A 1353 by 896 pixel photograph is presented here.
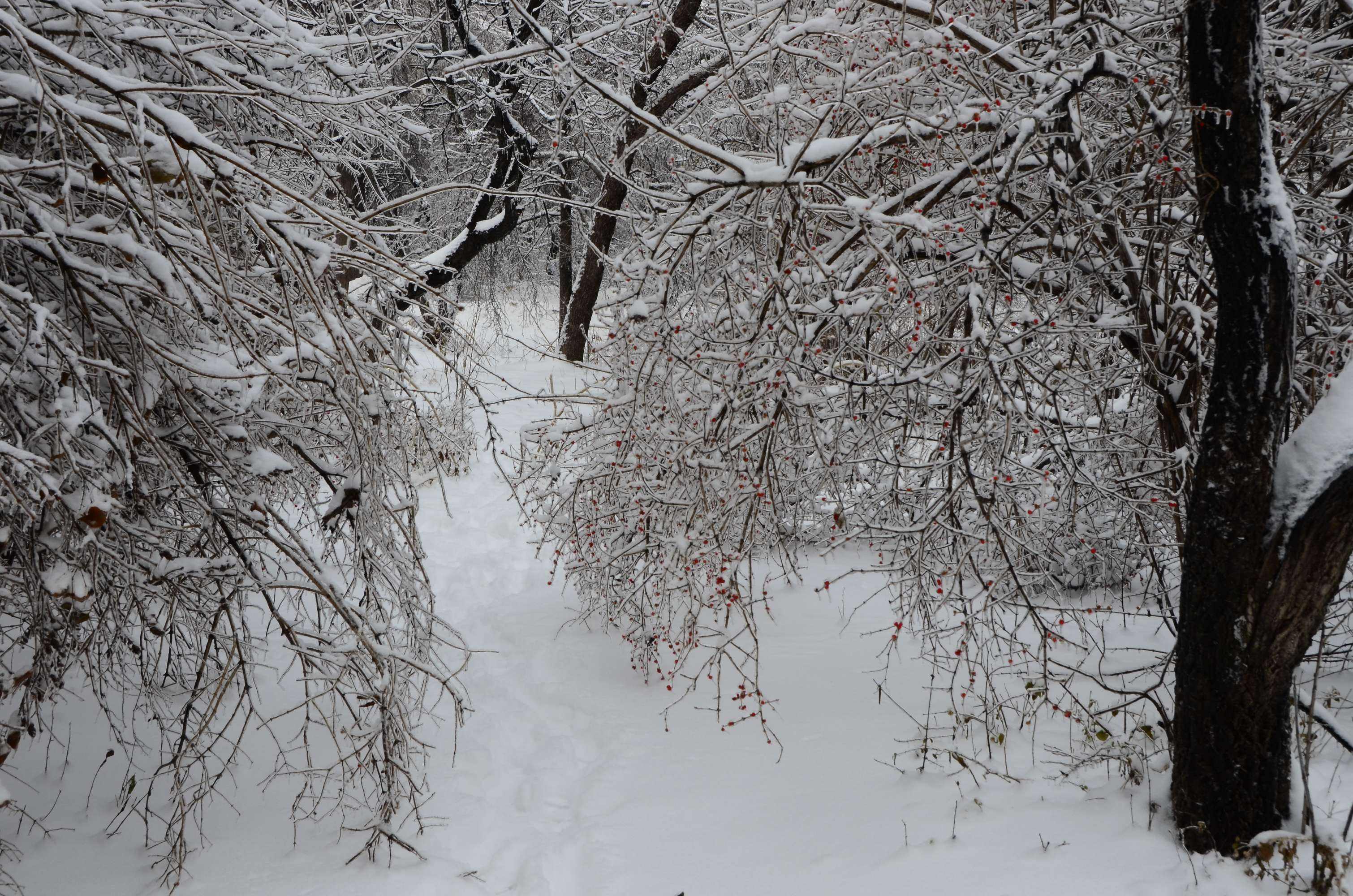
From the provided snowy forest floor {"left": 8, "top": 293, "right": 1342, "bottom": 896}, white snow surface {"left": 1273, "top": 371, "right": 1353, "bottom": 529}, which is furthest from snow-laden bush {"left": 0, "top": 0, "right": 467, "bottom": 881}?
white snow surface {"left": 1273, "top": 371, "right": 1353, "bottom": 529}

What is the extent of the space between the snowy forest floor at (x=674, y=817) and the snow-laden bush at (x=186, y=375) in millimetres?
234

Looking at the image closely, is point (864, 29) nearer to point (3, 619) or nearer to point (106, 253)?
point (106, 253)

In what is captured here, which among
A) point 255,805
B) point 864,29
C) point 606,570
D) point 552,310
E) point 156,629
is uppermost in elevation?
point 552,310

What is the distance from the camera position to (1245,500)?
2871 millimetres

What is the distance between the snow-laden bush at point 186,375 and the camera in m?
2.40

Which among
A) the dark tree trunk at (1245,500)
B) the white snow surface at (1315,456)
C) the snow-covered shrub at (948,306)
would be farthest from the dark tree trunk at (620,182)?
the white snow surface at (1315,456)

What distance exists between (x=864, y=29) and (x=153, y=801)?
14.6ft

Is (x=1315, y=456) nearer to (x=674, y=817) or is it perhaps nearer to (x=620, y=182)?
(x=674, y=817)

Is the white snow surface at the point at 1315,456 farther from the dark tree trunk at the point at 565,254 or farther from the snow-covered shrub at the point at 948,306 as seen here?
the dark tree trunk at the point at 565,254

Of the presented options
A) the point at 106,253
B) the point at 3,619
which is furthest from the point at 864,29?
the point at 3,619

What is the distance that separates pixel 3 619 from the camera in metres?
5.38

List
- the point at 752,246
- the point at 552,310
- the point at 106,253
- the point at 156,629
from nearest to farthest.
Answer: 1. the point at 106,253
2. the point at 156,629
3. the point at 752,246
4. the point at 552,310

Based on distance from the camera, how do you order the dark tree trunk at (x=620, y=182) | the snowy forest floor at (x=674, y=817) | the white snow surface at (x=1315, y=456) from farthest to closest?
1. the dark tree trunk at (x=620, y=182)
2. the snowy forest floor at (x=674, y=817)
3. the white snow surface at (x=1315, y=456)

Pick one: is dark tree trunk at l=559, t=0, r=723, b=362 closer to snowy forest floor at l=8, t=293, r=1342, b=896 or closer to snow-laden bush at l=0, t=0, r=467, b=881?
snow-laden bush at l=0, t=0, r=467, b=881
